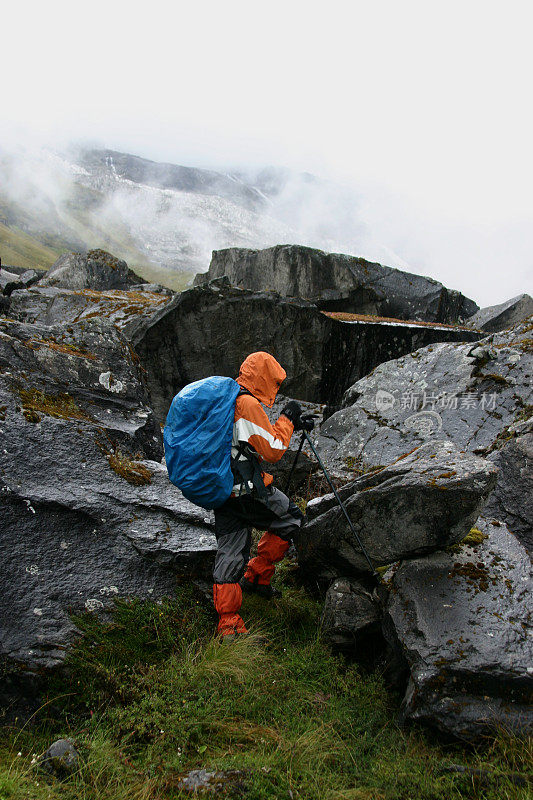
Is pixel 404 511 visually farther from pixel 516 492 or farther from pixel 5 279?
pixel 5 279

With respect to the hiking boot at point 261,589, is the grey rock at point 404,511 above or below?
above

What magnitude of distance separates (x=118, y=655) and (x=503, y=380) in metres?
7.67

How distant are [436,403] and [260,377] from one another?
4705 mm

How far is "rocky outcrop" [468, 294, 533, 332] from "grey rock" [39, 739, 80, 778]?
22495mm

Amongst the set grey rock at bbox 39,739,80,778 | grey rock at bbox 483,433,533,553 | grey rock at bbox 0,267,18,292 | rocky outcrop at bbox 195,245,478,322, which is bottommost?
grey rock at bbox 39,739,80,778

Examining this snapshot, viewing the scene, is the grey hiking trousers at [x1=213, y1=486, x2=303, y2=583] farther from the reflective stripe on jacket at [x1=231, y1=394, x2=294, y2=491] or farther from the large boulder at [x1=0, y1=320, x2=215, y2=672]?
the large boulder at [x1=0, y1=320, x2=215, y2=672]

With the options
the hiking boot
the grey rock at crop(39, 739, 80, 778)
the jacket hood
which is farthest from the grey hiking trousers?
the grey rock at crop(39, 739, 80, 778)

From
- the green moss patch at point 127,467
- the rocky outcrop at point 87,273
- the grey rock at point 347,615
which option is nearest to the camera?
the grey rock at point 347,615

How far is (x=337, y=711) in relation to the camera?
461cm

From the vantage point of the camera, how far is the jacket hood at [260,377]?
6012 mm

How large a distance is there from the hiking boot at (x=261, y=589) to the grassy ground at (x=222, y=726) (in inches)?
31.2

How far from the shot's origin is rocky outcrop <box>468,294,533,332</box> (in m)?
22.4

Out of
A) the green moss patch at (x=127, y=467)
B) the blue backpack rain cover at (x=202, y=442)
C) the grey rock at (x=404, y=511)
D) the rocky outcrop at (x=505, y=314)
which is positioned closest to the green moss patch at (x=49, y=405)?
the green moss patch at (x=127, y=467)

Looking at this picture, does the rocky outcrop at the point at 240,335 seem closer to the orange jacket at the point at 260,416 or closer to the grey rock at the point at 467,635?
the orange jacket at the point at 260,416
